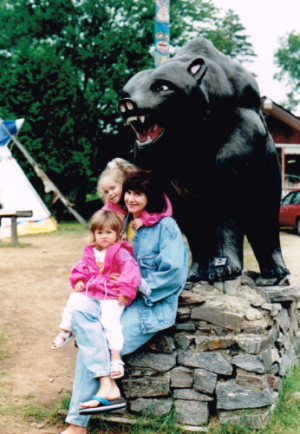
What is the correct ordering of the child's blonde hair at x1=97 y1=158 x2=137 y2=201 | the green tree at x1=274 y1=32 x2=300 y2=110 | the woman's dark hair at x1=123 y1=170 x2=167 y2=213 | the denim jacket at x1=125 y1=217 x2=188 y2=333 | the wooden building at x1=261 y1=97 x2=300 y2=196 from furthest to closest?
the green tree at x1=274 y1=32 x2=300 y2=110
the wooden building at x1=261 y1=97 x2=300 y2=196
the child's blonde hair at x1=97 y1=158 x2=137 y2=201
the woman's dark hair at x1=123 y1=170 x2=167 y2=213
the denim jacket at x1=125 y1=217 x2=188 y2=333

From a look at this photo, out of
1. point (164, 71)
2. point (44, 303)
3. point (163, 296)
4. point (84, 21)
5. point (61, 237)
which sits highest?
point (84, 21)

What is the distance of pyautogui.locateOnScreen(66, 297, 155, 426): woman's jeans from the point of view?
266 cm

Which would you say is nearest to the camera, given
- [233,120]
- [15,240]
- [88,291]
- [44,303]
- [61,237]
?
[88,291]

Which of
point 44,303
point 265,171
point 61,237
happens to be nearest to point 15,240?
point 61,237

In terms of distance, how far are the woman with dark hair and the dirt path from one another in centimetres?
47

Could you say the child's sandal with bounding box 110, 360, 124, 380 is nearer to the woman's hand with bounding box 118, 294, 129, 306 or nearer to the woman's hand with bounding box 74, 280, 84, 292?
A: the woman's hand with bounding box 118, 294, 129, 306

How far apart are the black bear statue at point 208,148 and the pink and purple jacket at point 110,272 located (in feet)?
1.74

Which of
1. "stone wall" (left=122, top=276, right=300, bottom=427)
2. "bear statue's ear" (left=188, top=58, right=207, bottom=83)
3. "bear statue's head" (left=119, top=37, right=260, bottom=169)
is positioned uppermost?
"bear statue's ear" (left=188, top=58, right=207, bottom=83)

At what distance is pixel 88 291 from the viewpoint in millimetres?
2832

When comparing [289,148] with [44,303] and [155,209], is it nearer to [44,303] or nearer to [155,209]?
[44,303]

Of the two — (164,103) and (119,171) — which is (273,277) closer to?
(119,171)

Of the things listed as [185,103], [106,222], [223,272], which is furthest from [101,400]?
[185,103]

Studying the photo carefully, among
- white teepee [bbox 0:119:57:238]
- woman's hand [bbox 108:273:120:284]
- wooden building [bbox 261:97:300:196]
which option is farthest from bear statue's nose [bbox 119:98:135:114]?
wooden building [bbox 261:97:300:196]

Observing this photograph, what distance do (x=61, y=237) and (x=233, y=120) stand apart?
8.74m
